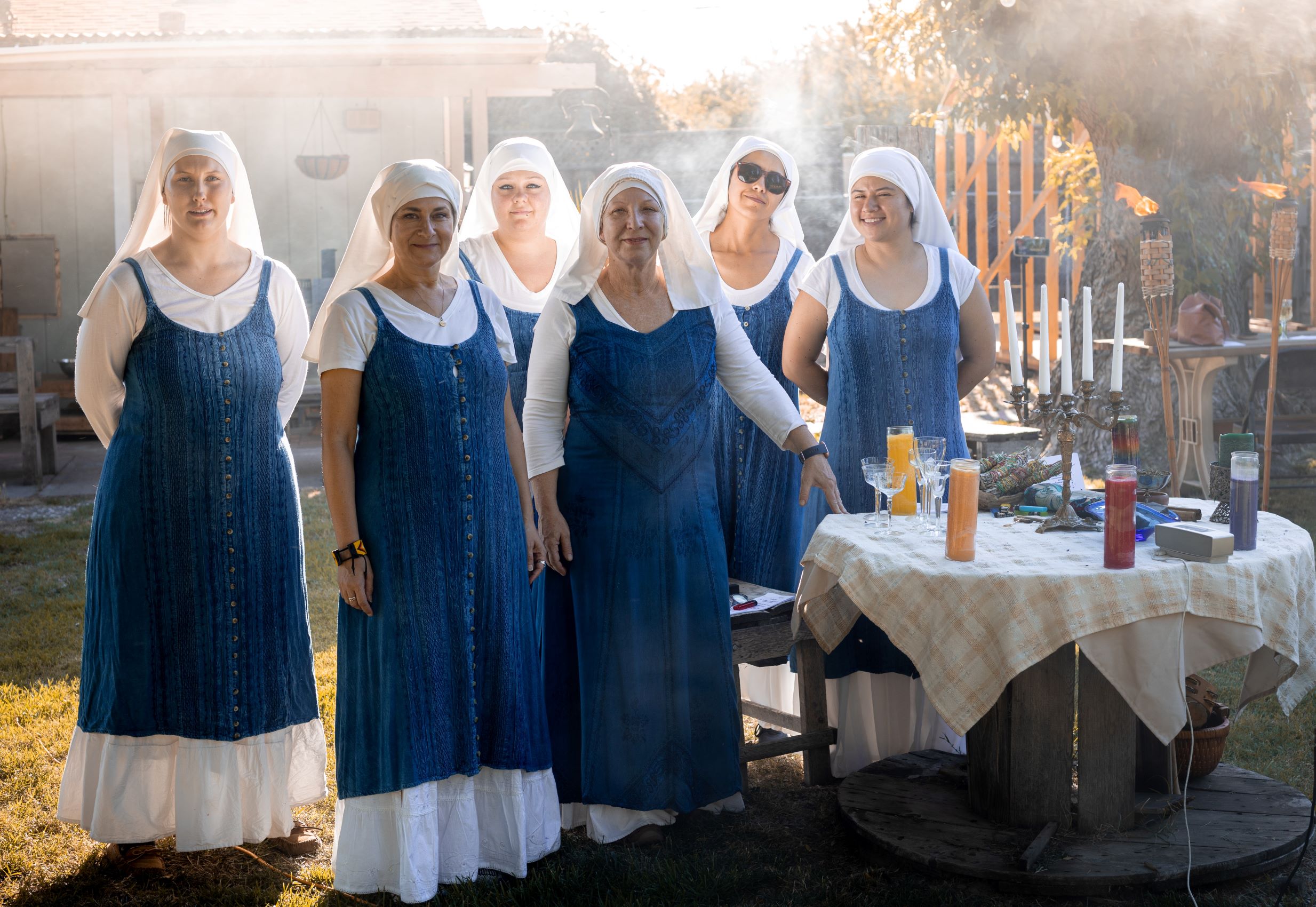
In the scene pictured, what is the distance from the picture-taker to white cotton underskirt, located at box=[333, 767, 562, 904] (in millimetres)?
3090

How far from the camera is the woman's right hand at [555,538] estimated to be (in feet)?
11.3

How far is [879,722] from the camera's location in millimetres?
4031

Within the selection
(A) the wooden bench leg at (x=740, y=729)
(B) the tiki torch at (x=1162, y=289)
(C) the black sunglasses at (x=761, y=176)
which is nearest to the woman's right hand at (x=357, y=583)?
(A) the wooden bench leg at (x=740, y=729)

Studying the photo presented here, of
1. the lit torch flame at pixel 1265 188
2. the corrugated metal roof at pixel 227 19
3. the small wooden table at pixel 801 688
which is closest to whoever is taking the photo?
the small wooden table at pixel 801 688

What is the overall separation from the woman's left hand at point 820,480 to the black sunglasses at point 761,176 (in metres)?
1.17

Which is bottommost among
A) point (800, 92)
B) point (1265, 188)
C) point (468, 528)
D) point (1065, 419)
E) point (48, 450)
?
point (48, 450)

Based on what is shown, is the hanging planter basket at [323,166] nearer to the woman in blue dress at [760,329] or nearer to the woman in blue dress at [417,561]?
the woman in blue dress at [760,329]

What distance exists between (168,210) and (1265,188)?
7.27m

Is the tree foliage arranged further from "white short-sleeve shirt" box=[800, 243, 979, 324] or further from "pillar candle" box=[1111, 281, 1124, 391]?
"pillar candle" box=[1111, 281, 1124, 391]

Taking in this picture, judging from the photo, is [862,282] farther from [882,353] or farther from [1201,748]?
[1201,748]

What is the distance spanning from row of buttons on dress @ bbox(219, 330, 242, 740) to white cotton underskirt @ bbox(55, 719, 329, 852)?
0.10m

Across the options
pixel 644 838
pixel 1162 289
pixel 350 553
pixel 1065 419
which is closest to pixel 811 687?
Answer: pixel 644 838

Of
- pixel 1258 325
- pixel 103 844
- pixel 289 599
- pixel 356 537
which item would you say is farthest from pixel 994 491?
pixel 1258 325

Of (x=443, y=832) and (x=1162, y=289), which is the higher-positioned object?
(x=1162, y=289)
